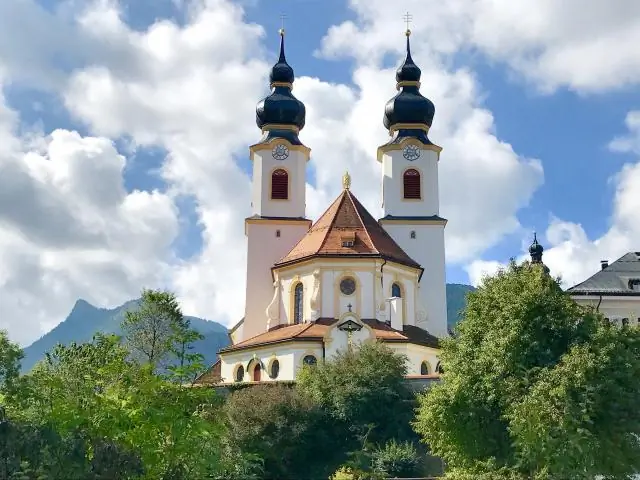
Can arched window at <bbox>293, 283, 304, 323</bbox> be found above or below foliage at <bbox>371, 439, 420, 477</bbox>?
above

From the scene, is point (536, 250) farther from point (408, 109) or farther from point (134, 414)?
point (134, 414)

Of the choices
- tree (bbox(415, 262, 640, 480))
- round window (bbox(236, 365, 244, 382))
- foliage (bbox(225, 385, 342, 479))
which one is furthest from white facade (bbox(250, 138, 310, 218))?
tree (bbox(415, 262, 640, 480))

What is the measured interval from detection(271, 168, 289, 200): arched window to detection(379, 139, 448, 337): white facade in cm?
725

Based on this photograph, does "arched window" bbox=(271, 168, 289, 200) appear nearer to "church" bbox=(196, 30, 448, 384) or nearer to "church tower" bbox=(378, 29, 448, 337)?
"church" bbox=(196, 30, 448, 384)

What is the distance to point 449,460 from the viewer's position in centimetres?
3272

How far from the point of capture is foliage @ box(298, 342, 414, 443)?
4222 centimetres

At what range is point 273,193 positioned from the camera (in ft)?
222

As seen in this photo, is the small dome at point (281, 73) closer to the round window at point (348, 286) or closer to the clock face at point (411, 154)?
the clock face at point (411, 154)

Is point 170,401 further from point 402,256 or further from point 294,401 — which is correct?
point 402,256

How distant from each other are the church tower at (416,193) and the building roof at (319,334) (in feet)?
22.8

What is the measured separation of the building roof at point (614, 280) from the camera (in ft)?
208

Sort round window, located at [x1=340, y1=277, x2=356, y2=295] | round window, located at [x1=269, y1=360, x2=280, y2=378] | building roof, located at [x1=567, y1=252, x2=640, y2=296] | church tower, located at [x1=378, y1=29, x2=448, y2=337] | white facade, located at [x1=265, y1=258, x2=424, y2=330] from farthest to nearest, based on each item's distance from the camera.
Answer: church tower, located at [x1=378, y1=29, x2=448, y2=337], building roof, located at [x1=567, y1=252, x2=640, y2=296], round window, located at [x1=340, y1=277, x2=356, y2=295], white facade, located at [x1=265, y1=258, x2=424, y2=330], round window, located at [x1=269, y1=360, x2=280, y2=378]

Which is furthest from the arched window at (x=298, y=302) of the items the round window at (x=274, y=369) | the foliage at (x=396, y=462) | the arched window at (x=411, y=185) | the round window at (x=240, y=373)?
the foliage at (x=396, y=462)

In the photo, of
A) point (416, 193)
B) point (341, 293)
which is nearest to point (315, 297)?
point (341, 293)
